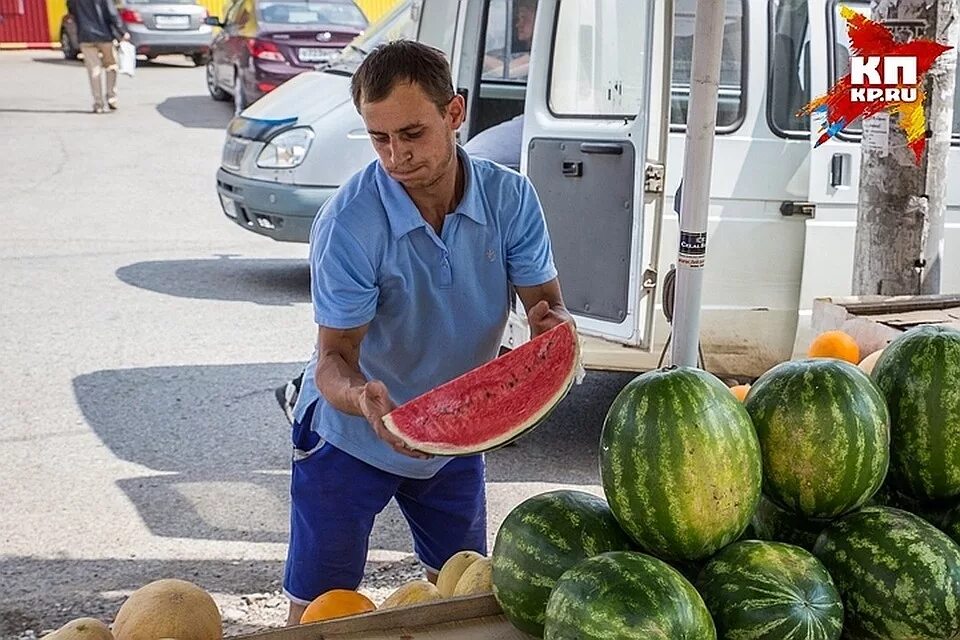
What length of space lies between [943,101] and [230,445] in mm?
3968

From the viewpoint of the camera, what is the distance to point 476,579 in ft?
7.42

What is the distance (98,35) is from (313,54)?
155 inches

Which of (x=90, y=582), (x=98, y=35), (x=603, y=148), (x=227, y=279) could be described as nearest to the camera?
(x=90, y=582)

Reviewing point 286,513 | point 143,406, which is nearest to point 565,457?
point 286,513

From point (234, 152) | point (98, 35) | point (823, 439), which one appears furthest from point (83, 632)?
point (98, 35)

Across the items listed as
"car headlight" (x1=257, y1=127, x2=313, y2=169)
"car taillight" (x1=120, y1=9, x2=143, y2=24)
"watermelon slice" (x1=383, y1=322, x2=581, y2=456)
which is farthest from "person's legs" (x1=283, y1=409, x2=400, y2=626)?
"car taillight" (x1=120, y1=9, x2=143, y2=24)

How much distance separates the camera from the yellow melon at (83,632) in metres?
2.14

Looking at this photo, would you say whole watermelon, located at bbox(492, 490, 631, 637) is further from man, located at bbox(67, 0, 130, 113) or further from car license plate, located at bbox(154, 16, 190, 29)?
car license plate, located at bbox(154, 16, 190, 29)

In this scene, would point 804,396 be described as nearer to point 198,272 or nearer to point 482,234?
point 482,234

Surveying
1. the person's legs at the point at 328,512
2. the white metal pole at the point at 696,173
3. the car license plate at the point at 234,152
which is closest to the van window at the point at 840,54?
the white metal pole at the point at 696,173

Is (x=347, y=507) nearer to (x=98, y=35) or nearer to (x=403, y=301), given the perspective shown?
(x=403, y=301)

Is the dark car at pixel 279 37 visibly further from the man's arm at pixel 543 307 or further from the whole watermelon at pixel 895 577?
the whole watermelon at pixel 895 577

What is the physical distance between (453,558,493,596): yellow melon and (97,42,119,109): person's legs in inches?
675

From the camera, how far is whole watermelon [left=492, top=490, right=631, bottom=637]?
1910 millimetres
